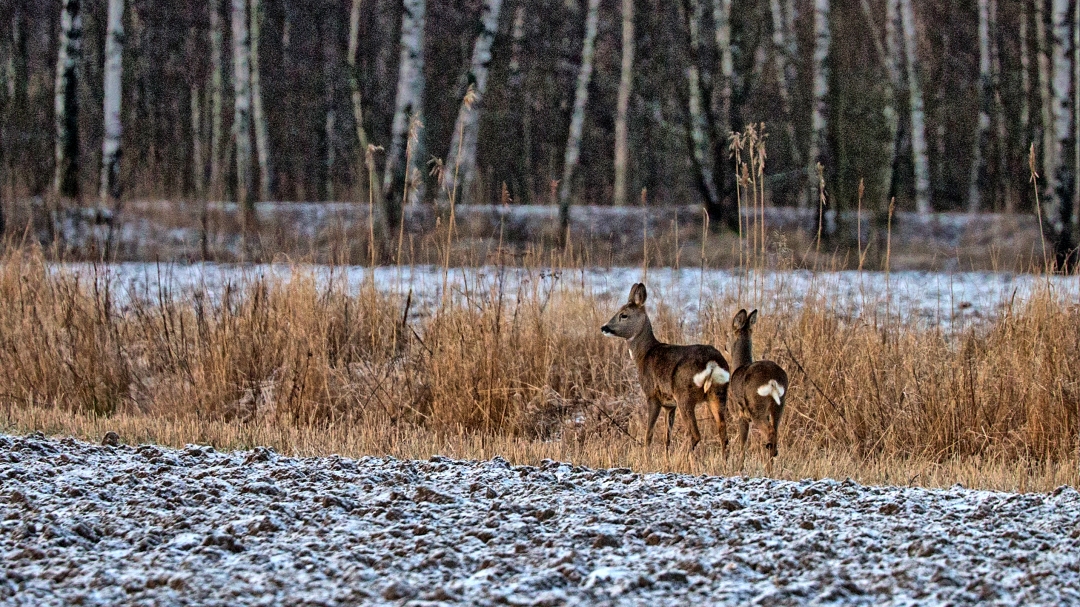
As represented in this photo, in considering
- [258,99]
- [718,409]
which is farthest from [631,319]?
[258,99]

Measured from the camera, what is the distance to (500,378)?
7648 mm

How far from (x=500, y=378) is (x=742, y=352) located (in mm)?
2116

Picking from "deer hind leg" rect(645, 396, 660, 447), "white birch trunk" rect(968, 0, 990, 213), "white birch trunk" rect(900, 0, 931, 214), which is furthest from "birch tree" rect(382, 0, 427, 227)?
"white birch trunk" rect(968, 0, 990, 213)

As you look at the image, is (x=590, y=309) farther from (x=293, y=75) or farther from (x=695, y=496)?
(x=293, y=75)

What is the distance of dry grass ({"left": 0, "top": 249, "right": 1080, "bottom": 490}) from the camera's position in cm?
629

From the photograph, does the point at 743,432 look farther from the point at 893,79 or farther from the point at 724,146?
the point at 893,79

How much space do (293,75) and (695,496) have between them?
1200 inches

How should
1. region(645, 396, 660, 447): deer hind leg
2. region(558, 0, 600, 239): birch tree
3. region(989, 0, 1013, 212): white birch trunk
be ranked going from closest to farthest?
region(645, 396, 660, 447): deer hind leg → region(558, 0, 600, 239): birch tree → region(989, 0, 1013, 212): white birch trunk

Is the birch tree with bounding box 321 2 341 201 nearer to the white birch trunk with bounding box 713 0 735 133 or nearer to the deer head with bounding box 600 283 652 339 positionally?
the white birch trunk with bounding box 713 0 735 133

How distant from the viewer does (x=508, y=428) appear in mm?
7520

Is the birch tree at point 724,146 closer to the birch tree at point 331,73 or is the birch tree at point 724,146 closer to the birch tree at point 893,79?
the birch tree at point 893,79

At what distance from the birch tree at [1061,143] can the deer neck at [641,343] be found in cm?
1091

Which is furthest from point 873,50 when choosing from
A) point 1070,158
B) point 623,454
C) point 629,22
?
point 623,454

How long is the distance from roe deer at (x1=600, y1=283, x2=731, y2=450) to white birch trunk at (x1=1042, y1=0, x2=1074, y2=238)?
11059 millimetres
